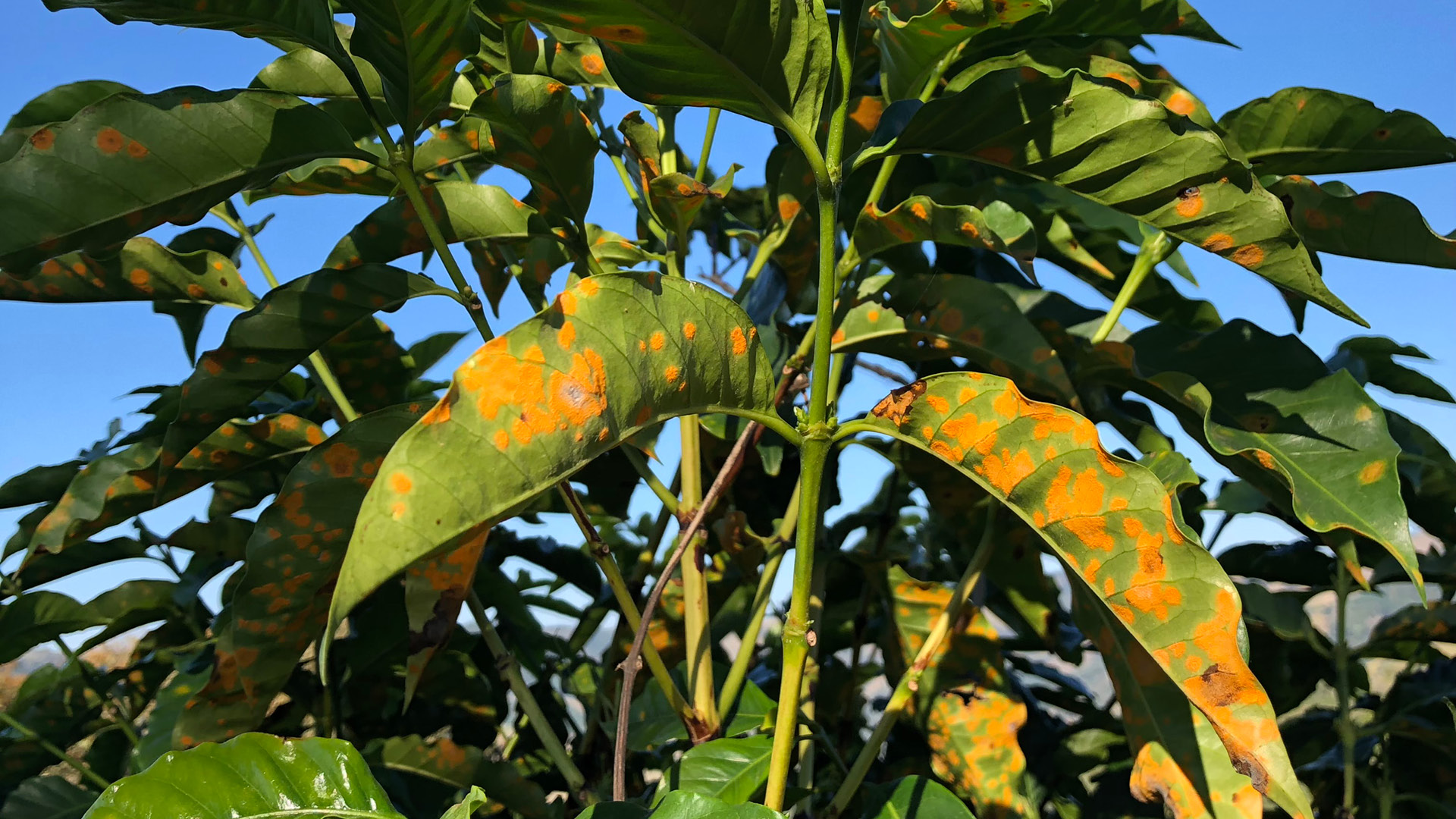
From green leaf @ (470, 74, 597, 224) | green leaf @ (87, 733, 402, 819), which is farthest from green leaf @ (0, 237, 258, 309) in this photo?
green leaf @ (87, 733, 402, 819)

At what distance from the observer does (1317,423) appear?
1.05 metres

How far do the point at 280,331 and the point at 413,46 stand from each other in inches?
12.3

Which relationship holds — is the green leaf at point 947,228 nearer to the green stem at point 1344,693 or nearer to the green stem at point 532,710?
the green stem at point 532,710

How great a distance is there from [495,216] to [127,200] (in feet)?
1.15

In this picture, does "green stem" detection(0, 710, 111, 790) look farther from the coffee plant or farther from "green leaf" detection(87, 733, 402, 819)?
"green leaf" detection(87, 733, 402, 819)

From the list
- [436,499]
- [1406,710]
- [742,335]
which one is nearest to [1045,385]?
[742,335]

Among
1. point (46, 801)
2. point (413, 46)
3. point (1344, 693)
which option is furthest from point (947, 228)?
point (46, 801)

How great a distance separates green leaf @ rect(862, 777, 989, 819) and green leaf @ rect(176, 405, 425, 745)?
59 centimetres

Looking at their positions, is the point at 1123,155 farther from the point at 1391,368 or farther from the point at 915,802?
the point at 1391,368

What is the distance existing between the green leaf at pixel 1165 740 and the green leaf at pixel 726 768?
1.22 feet

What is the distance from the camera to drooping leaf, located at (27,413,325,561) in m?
1.12

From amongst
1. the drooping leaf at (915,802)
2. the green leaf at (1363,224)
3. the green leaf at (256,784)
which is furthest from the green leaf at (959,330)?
the green leaf at (256,784)

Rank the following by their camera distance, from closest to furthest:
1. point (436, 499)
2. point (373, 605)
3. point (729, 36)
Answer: point (436, 499)
point (729, 36)
point (373, 605)

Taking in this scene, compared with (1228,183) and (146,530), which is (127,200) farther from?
(146,530)
